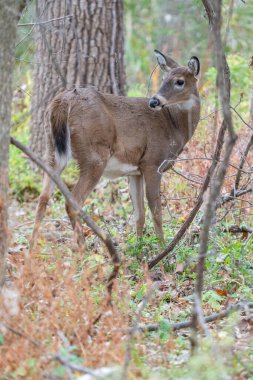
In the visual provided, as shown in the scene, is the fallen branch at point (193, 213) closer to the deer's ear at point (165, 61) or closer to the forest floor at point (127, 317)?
the forest floor at point (127, 317)

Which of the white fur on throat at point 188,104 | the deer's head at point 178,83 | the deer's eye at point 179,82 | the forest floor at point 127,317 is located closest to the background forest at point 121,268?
the forest floor at point 127,317

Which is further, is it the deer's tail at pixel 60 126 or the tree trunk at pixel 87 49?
the tree trunk at pixel 87 49

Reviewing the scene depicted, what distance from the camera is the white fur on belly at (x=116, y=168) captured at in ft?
23.7

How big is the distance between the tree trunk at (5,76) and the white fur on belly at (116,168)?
2.99 m

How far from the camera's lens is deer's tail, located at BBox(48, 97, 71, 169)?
22.4 ft

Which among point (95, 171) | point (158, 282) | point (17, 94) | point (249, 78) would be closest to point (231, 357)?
point (158, 282)

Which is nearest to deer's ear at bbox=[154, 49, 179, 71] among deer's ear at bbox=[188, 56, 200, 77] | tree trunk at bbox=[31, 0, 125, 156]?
deer's ear at bbox=[188, 56, 200, 77]

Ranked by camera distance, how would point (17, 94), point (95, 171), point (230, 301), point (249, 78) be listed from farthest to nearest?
point (17, 94) → point (249, 78) → point (95, 171) → point (230, 301)

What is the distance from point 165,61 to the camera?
25.6 feet

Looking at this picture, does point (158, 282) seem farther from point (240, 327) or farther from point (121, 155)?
point (121, 155)

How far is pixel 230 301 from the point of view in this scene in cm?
530

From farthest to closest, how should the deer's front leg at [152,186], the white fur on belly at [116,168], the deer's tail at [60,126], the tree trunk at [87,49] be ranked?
the tree trunk at [87,49] → the deer's front leg at [152,186] → the white fur on belly at [116,168] → the deer's tail at [60,126]

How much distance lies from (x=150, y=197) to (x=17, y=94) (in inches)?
215

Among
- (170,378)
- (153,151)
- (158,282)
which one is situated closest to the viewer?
(170,378)
